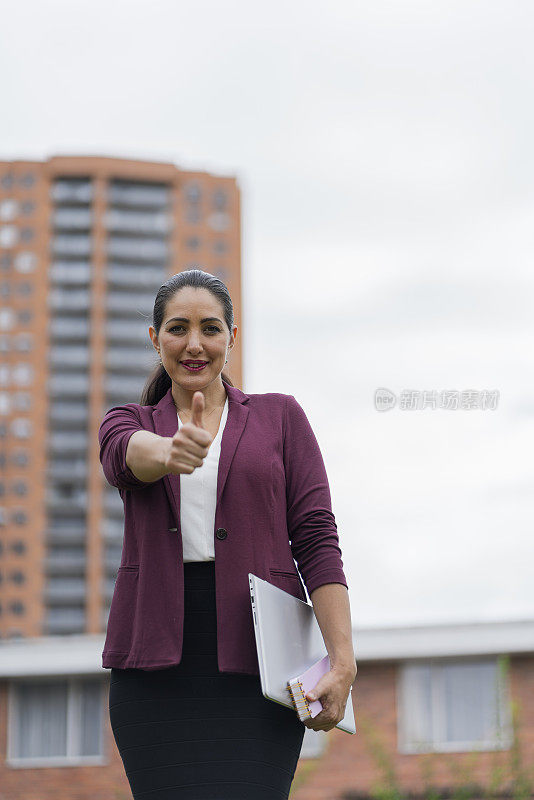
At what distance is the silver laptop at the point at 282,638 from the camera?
74.3 inches

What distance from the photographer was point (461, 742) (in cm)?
1513

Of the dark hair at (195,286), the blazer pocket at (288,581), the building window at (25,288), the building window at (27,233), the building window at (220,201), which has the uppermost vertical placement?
the building window at (220,201)

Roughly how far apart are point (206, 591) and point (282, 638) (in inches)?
6.1

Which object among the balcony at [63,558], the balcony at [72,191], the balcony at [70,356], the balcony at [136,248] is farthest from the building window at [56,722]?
the balcony at [136,248]

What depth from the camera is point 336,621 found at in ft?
6.57

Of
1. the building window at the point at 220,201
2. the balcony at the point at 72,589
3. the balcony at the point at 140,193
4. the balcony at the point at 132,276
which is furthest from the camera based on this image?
the balcony at the point at 132,276

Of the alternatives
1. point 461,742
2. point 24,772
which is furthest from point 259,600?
Result: point 24,772

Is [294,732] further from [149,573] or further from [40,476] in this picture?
[40,476]

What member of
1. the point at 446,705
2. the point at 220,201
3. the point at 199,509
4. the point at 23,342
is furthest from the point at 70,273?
the point at 199,509

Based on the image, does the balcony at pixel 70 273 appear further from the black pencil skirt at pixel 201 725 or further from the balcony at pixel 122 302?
the black pencil skirt at pixel 201 725

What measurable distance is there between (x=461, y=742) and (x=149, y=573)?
14.1m

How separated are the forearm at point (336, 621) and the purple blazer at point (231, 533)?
19 millimetres

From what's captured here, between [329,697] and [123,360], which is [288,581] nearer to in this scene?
[329,697]

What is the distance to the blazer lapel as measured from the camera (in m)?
2.01
